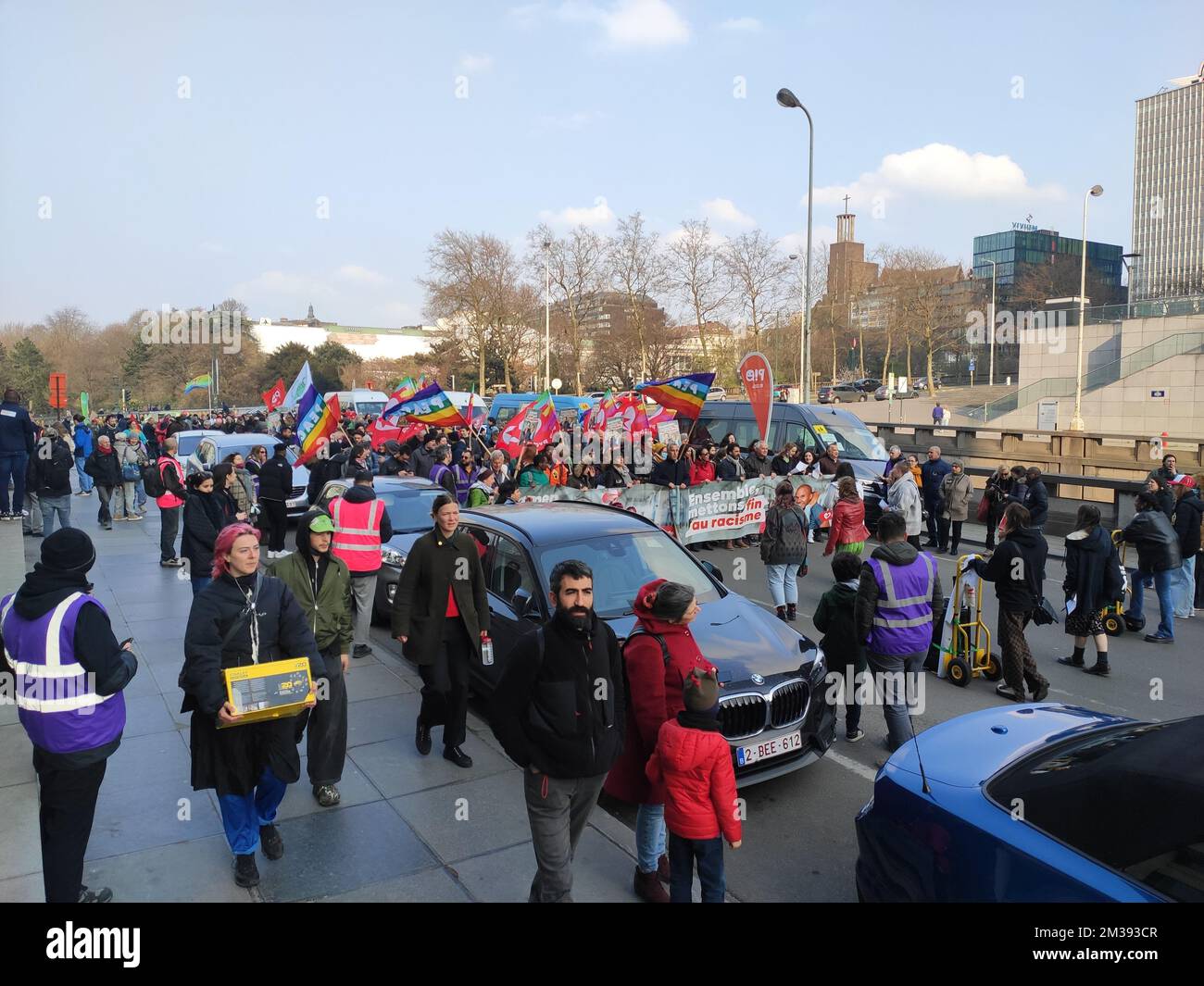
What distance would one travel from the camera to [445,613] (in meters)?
5.97

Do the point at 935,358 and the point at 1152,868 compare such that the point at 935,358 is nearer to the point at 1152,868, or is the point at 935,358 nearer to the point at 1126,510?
the point at 1126,510

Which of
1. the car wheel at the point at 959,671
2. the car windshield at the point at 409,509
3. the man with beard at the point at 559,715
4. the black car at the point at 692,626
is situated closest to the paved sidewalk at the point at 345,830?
the man with beard at the point at 559,715

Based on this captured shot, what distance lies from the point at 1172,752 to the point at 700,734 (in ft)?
5.55

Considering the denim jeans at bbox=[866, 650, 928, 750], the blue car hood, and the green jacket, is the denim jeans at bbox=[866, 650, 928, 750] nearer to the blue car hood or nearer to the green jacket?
the blue car hood

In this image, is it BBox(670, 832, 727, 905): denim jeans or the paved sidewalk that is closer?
BBox(670, 832, 727, 905): denim jeans

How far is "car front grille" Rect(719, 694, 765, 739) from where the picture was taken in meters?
5.31

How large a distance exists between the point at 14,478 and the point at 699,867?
1491cm

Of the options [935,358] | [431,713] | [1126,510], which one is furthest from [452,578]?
[935,358]

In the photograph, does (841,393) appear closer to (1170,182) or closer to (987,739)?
(987,739)

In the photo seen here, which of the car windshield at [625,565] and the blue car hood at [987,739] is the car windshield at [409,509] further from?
the blue car hood at [987,739]

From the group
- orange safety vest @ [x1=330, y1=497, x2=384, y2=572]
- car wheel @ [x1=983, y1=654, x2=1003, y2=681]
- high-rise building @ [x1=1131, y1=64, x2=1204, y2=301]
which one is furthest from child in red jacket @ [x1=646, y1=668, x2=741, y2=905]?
high-rise building @ [x1=1131, y1=64, x2=1204, y2=301]

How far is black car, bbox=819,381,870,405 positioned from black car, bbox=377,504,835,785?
184ft

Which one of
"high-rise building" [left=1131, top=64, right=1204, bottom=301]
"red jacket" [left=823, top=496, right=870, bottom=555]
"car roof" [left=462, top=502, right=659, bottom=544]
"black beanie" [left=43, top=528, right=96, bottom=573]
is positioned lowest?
"red jacket" [left=823, top=496, right=870, bottom=555]

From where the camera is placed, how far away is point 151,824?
5137 millimetres
